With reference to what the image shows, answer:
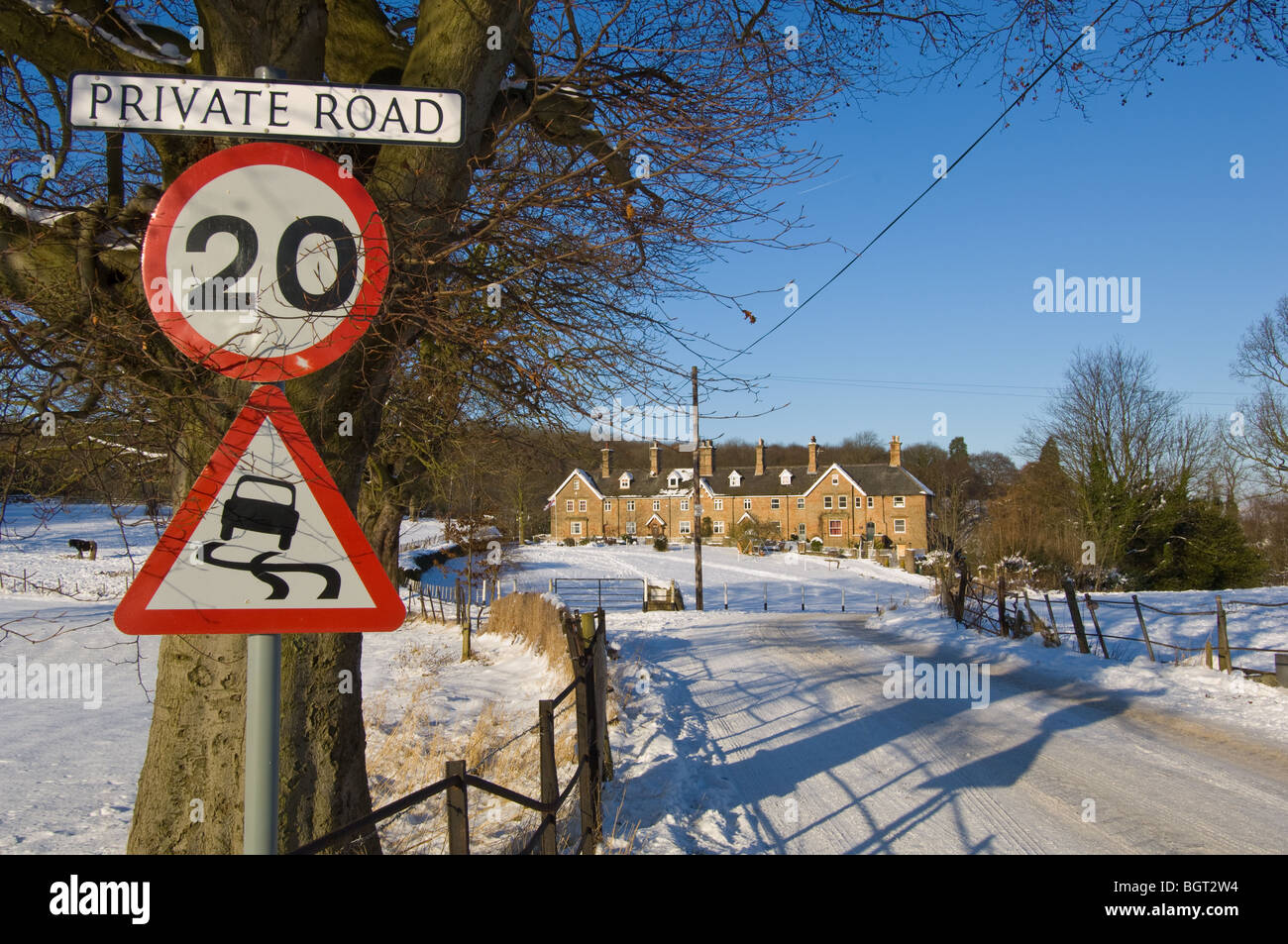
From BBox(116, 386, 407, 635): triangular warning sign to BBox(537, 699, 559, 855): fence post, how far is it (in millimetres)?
2274

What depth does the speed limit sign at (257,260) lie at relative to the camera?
1972 millimetres

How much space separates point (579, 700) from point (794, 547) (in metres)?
59.8

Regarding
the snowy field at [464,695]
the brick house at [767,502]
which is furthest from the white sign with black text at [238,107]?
the brick house at [767,502]

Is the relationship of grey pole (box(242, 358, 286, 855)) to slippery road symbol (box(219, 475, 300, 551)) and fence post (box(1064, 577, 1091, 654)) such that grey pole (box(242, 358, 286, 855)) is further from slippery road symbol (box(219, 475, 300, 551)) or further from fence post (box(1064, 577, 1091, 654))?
fence post (box(1064, 577, 1091, 654))

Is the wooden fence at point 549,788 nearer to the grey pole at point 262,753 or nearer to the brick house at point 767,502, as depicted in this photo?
the grey pole at point 262,753

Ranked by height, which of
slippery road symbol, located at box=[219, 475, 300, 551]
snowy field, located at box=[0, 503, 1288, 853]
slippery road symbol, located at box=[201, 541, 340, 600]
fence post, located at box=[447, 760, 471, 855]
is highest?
slippery road symbol, located at box=[219, 475, 300, 551]

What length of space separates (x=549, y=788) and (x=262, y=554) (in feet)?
8.79

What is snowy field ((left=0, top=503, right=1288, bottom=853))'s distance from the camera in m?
5.82

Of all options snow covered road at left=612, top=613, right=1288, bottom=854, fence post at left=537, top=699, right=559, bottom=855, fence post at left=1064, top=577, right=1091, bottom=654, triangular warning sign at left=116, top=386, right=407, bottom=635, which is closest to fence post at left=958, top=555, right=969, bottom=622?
fence post at left=1064, top=577, right=1091, bottom=654

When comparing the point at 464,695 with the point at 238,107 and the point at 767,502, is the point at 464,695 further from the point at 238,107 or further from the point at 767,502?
the point at 767,502

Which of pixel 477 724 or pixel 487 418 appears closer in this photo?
pixel 487 418

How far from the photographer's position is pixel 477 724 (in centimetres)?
988

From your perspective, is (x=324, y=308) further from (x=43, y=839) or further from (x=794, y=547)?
(x=794, y=547)

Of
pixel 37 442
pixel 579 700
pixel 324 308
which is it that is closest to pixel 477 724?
pixel 579 700
